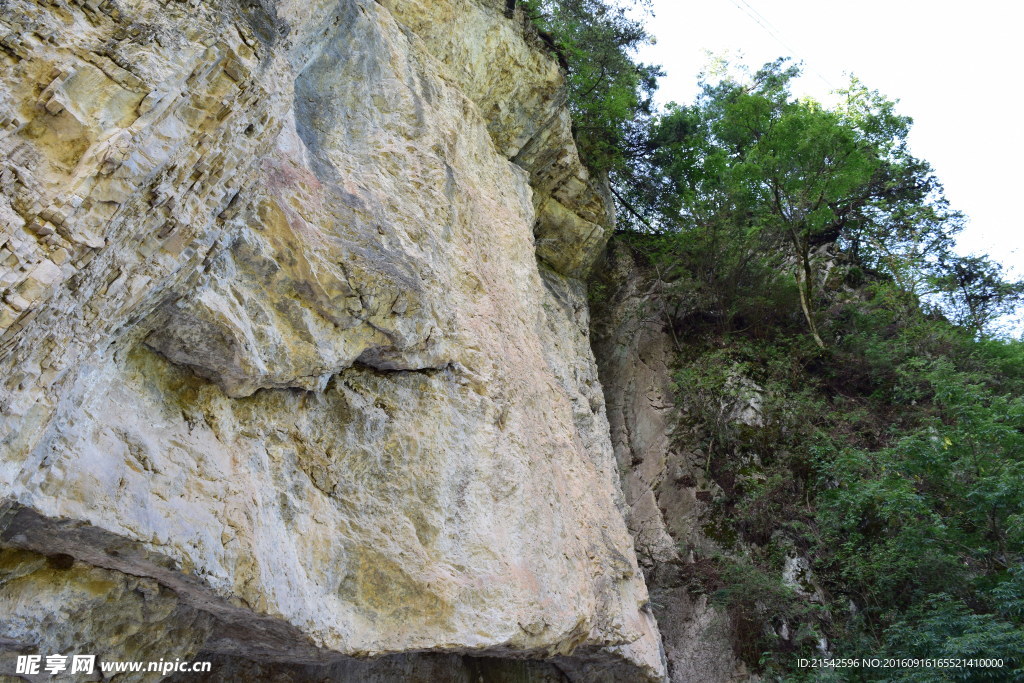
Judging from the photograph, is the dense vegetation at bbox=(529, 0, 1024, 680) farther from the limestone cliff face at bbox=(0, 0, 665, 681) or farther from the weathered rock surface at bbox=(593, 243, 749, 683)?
the limestone cliff face at bbox=(0, 0, 665, 681)

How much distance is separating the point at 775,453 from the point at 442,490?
7.97 meters

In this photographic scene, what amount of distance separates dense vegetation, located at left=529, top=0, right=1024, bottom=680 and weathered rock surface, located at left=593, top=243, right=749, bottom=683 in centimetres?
28

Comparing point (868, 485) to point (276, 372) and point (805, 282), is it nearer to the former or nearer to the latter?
point (805, 282)

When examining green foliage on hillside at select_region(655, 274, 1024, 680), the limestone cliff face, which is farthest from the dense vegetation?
the limestone cliff face

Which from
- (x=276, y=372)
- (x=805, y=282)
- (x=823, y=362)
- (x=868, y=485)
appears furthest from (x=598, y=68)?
(x=276, y=372)

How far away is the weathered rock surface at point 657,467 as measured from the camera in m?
10.5

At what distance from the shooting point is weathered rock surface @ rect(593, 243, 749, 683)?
10.5 m

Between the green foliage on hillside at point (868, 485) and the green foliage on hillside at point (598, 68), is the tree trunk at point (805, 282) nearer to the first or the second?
the green foliage on hillside at point (868, 485)

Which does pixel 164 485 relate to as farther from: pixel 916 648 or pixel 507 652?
pixel 916 648

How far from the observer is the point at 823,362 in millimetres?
14195

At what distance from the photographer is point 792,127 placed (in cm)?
1402

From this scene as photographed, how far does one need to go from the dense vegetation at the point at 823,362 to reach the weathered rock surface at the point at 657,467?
0.93ft

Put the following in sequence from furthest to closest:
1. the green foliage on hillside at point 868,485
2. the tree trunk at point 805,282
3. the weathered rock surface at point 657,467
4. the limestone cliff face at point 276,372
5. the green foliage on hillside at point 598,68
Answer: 1. the tree trunk at point 805,282
2. the green foliage on hillside at point 598,68
3. the weathered rock surface at point 657,467
4. the green foliage on hillside at point 868,485
5. the limestone cliff face at point 276,372

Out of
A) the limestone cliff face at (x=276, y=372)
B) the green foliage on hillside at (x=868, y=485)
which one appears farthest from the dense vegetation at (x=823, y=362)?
the limestone cliff face at (x=276, y=372)
